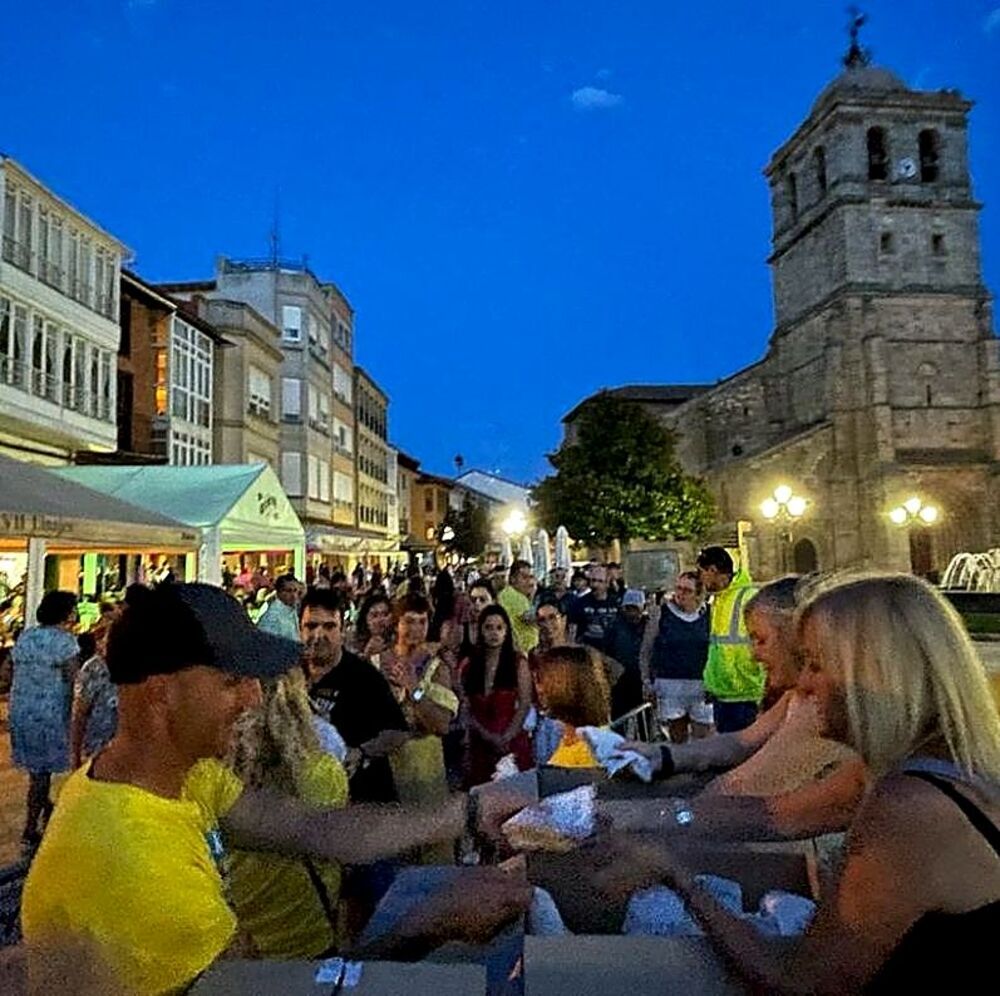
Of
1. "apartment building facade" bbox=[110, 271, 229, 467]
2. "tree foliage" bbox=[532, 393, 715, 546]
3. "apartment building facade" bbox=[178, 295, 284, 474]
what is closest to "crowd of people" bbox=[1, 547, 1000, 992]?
"apartment building facade" bbox=[110, 271, 229, 467]

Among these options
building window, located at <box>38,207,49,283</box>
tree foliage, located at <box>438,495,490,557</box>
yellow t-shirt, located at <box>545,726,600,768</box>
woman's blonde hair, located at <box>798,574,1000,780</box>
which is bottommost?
yellow t-shirt, located at <box>545,726,600,768</box>

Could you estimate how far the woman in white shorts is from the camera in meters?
8.62

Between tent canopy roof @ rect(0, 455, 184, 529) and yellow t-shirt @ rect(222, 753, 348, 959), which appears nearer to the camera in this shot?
yellow t-shirt @ rect(222, 753, 348, 959)

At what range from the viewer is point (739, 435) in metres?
57.2

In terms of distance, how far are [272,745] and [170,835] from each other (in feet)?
4.65

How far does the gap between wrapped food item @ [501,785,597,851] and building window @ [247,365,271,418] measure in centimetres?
3691

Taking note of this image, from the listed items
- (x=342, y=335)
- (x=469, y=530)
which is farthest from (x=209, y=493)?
(x=469, y=530)

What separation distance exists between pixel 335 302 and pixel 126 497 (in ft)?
120

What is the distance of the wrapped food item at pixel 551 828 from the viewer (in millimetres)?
2195

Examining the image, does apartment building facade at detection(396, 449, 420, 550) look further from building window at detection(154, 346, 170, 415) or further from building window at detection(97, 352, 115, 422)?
building window at detection(97, 352, 115, 422)

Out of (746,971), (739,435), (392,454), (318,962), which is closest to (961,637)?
(746,971)

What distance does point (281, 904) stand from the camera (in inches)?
107

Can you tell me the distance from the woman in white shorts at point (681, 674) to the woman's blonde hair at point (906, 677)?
6.95m

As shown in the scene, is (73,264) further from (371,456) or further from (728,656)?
(371,456)
